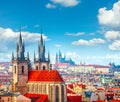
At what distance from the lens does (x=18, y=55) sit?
11738 cm

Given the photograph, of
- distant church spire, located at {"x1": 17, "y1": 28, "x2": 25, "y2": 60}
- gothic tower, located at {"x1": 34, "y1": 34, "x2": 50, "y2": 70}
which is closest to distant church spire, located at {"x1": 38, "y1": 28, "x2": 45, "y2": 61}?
gothic tower, located at {"x1": 34, "y1": 34, "x2": 50, "y2": 70}

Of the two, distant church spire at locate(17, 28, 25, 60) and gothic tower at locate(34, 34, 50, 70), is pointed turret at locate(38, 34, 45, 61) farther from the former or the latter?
distant church spire at locate(17, 28, 25, 60)

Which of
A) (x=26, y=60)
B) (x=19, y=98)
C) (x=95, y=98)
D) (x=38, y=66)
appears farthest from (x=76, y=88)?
(x=19, y=98)

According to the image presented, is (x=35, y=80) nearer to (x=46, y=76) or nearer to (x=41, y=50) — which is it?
(x=46, y=76)

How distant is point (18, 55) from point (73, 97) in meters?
22.2

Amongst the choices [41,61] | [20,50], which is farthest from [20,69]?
[41,61]

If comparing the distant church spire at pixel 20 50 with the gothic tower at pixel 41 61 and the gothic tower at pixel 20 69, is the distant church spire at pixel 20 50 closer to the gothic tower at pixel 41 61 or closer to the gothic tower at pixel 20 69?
the gothic tower at pixel 20 69

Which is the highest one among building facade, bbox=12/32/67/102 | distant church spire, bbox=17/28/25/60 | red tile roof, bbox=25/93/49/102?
distant church spire, bbox=17/28/25/60

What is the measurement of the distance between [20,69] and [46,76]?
355 inches

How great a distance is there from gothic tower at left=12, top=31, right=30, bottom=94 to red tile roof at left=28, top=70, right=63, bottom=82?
6.87 ft

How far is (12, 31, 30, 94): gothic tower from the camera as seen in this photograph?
4567 inches

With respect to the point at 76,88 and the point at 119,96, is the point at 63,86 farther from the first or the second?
the point at 76,88

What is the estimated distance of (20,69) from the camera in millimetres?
116625

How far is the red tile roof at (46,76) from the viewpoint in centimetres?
11100
